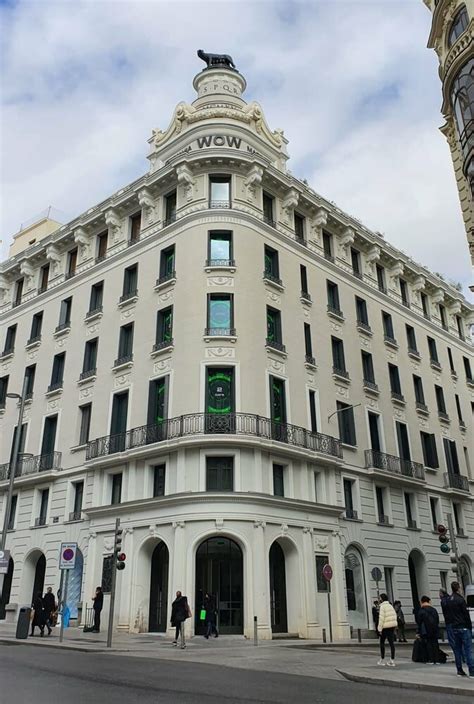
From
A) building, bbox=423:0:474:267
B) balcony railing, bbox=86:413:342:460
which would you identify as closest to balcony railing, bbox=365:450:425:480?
balcony railing, bbox=86:413:342:460

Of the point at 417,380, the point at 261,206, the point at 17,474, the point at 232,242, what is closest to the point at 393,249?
the point at 417,380

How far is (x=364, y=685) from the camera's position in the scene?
36.0ft

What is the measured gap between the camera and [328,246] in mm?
34281

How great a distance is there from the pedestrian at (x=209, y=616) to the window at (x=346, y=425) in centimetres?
1061

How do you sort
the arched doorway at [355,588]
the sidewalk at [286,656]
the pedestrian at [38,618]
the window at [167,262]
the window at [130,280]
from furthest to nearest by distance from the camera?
the window at [130,280]
the window at [167,262]
the arched doorway at [355,588]
the pedestrian at [38,618]
the sidewalk at [286,656]

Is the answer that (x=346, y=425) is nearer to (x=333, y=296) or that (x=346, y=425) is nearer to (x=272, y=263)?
(x=333, y=296)

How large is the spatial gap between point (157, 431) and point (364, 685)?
50.5 feet

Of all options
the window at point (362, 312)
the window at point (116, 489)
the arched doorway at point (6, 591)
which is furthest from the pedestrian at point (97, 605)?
the window at point (362, 312)

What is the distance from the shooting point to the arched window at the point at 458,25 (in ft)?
67.9

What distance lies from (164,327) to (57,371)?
25.2ft

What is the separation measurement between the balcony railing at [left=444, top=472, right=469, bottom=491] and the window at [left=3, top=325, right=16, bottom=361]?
1027 inches

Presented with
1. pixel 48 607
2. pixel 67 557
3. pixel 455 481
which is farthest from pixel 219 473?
pixel 455 481

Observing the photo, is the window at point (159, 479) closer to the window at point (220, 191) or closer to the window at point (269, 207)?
the window at point (220, 191)

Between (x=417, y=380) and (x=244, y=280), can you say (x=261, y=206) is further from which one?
(x=417, y=380)
